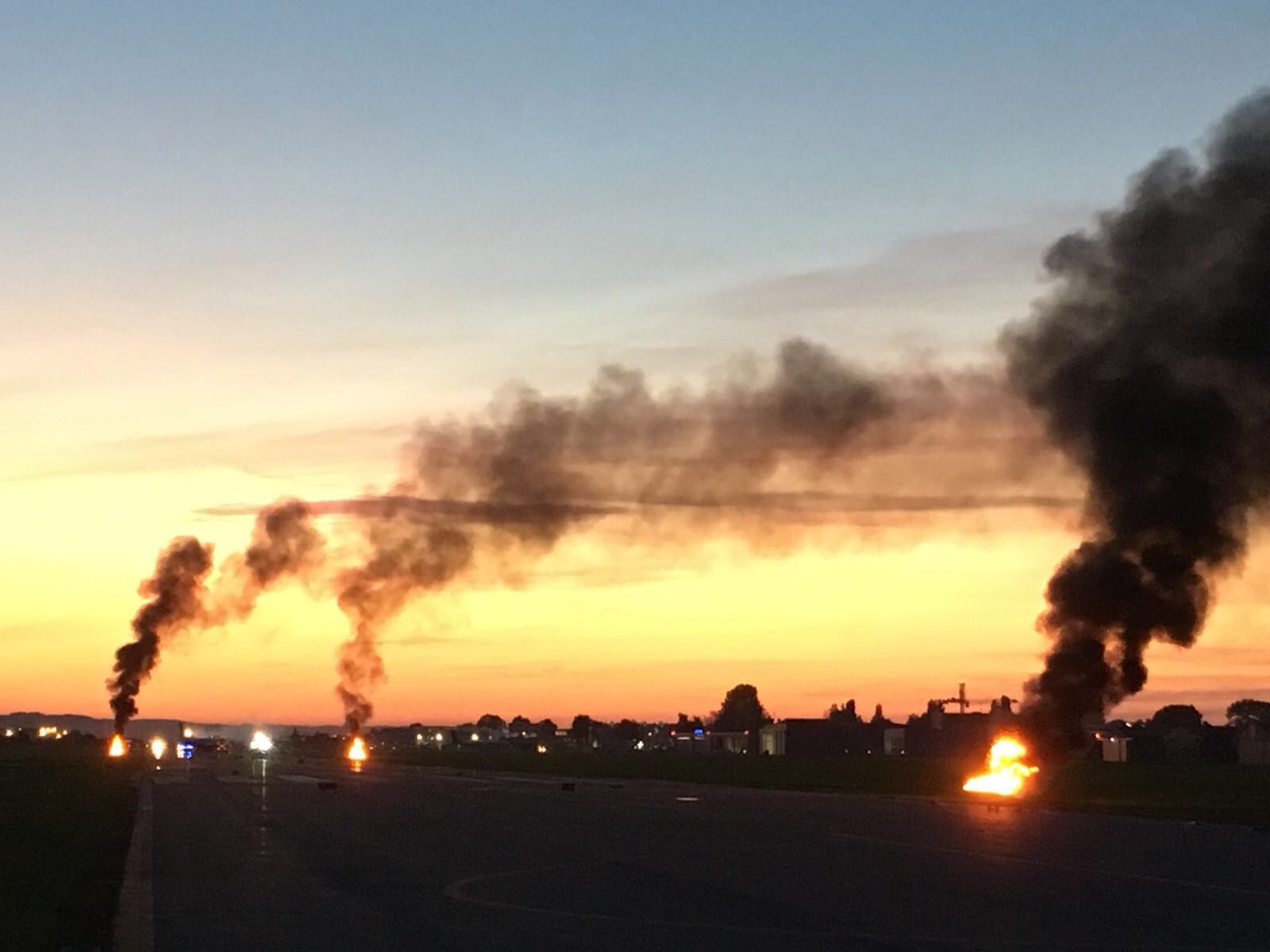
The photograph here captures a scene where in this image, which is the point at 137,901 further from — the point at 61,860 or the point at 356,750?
the point at 356,750

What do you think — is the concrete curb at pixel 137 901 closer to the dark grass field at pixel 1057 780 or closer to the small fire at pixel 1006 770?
the dark grass field at pixel 1057 780

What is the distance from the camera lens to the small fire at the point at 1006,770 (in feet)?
255

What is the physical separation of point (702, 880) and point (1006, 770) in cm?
5042

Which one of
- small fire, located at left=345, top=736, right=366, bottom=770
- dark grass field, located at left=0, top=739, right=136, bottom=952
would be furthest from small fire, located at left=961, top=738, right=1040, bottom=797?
small fire, located at left=345, top=736, right=366, bottom=770

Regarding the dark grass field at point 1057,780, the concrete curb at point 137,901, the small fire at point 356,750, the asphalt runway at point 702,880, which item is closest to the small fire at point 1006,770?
the dark grass field at point 1057,780

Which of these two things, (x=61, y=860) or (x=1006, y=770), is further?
(x=1006, y=770)

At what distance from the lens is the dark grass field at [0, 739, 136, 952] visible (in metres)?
23.7

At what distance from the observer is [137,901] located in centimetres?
2792

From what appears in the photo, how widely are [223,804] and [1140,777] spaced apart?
195ft

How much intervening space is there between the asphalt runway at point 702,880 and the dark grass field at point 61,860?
3.75ft

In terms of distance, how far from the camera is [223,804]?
6431cm

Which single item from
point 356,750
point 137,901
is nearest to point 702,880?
point 137,901

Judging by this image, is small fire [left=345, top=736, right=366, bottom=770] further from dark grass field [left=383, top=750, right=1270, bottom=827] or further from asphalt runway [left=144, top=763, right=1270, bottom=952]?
asphalt runway [left=144, top=763, right=1270, bottom=952]

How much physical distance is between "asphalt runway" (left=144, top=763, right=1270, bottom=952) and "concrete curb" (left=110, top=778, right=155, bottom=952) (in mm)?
288
